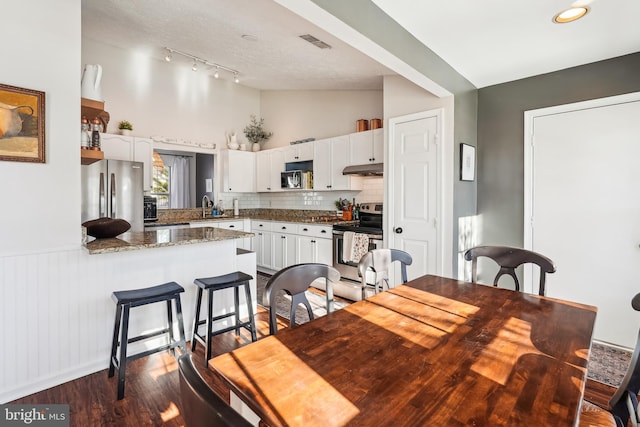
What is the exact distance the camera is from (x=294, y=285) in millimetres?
1580

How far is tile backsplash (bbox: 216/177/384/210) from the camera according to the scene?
471 centimetres

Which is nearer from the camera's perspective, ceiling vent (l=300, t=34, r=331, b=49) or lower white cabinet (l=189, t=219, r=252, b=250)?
ceiling vent (l=300, t=34, r=331, b=49)

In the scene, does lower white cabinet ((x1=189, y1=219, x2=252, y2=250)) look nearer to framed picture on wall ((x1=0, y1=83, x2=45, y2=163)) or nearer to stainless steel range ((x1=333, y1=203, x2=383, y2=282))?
stainless steel range ((x1=333, y1=203, x2=383, y2=282))

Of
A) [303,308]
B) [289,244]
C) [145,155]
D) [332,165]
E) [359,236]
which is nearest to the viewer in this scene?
[303,308]

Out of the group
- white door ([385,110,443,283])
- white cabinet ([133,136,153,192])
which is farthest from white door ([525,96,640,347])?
white cabinet ([133,136,153,192])

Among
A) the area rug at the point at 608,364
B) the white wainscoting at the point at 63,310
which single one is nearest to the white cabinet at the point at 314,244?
the white wainscoting at the point at 63,310

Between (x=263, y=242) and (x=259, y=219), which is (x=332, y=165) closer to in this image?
(x=259, y=219)

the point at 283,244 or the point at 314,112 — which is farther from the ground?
the point at 314,112

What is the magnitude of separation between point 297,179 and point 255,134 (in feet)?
5.18

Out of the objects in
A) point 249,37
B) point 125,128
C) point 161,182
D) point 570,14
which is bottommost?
point 161,182

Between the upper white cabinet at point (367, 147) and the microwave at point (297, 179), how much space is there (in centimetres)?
92

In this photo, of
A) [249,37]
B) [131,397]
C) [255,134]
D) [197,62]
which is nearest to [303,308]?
[131,397]

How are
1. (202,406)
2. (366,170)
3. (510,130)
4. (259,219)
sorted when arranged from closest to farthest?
(202,406) < (510,130) < (366,170) < (259,219)

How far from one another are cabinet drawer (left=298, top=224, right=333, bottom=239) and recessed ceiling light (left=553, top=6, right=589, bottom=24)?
302 centimetres
